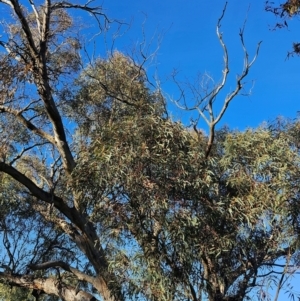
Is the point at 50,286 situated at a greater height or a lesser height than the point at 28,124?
lesser

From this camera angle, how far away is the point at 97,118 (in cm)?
840

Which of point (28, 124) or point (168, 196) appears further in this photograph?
point (28, 124)

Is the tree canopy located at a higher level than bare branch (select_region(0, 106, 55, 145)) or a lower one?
lower

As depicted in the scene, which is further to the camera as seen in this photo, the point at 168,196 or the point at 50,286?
the point at 50,286

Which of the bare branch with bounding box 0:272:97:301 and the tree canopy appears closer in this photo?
the tree canopy

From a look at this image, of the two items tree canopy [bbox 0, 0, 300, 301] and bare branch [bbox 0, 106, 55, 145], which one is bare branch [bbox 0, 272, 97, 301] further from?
bare branch [bbox 0, 106, 55, 145]

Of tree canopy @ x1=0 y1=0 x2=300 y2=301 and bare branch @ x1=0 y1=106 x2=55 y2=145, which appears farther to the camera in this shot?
bare branch @ x1=0 y1=106 x2=55 y2=145

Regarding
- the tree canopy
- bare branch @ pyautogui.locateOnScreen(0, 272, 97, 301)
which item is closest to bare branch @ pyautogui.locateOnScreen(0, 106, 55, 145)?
the tree canopy

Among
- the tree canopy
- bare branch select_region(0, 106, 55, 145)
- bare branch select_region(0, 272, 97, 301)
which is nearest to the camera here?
the tree canopy

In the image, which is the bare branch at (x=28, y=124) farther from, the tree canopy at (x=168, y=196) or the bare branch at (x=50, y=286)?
the bare branch at (x=50, y=286)

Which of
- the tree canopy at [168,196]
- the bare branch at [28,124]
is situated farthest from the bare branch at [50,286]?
the bare branch at [28,124]

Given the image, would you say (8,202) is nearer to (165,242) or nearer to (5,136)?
(5,136)

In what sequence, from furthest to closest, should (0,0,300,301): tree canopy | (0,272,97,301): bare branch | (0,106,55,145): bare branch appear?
(0,106,55,145): bare branch
(0,272,97,301): bare branch
(0,0,300,301): tree canopy

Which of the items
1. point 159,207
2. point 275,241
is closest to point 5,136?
point 159,207
